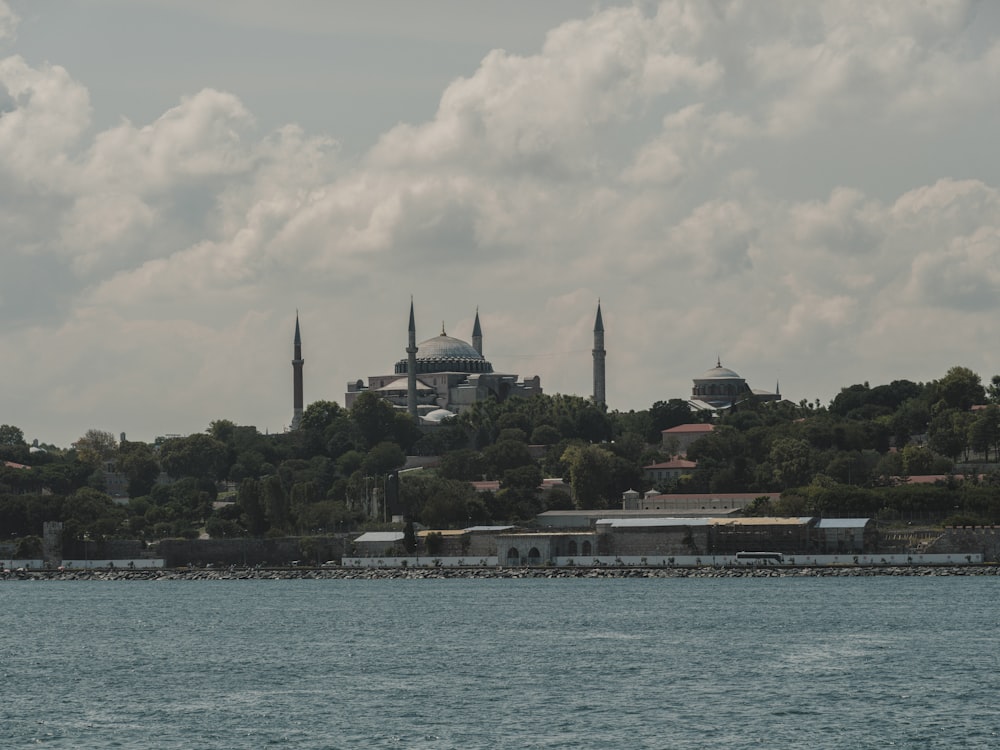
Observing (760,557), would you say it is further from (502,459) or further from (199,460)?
(199,460)

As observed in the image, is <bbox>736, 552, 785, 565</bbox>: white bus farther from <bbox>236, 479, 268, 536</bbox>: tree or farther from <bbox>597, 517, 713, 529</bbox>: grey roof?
<bbox>236, 479, 268, 536</bbox>: tree

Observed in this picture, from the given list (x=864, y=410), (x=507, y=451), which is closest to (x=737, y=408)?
(x=864, y=410)

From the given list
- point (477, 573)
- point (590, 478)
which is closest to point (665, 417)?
point (590, 478)

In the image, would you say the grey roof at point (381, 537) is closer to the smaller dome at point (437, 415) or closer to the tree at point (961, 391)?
the tree at point (961, 391)

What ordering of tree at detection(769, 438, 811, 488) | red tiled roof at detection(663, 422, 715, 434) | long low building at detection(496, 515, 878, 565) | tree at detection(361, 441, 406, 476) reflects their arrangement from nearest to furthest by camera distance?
1. long low building at detection(496, 515, 878, 565)
2. tree at detection(769, 438, 811, 488)
3. tree at detection(361, 441, 406, 476)
4. red tiled roof at detection(663, 422, 715, 434)

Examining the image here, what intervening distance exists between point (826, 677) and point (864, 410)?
105269 millimetres

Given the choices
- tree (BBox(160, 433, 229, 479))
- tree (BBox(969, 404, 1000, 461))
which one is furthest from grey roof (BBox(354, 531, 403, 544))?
tree (BBox(160, 433, 229, 479))

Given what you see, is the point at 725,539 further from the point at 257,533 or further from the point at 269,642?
the point at 269,642

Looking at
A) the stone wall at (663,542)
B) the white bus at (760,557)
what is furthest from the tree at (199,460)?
the white bus at (760,557)

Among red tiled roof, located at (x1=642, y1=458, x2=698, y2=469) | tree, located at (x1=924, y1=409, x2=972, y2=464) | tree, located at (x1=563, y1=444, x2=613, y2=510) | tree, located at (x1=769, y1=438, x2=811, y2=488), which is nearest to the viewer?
tree, located at (x1=769, y1=438, x2=811, y2=488)

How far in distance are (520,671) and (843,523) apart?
5550cm

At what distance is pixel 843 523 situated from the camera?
4203 inches

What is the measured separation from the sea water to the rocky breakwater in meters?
11.5

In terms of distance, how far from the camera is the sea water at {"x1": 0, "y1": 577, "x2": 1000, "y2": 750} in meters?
43.6
